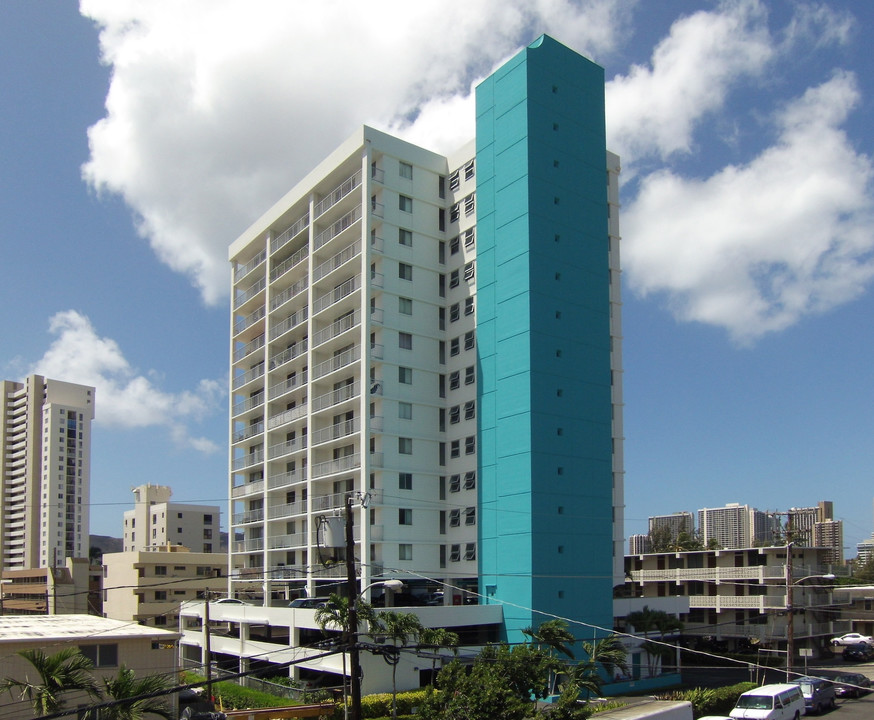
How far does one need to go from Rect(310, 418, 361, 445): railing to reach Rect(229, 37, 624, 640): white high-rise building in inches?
6.9

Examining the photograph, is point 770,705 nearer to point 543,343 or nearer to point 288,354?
point 543,343

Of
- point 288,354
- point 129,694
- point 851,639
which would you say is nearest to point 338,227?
point 288,354

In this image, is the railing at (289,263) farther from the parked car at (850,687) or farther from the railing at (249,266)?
the parked car at (850,687)

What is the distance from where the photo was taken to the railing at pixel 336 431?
53.2 metres

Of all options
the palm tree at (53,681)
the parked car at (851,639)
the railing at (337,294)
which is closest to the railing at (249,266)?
the railing at (337,294)

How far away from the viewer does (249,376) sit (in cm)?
7000

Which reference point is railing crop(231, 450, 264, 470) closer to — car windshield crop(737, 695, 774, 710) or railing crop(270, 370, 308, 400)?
railing crop(270, 370, 308, 400)

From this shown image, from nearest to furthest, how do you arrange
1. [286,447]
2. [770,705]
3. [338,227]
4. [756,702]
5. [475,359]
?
1. [770,705]
2. [756,702]
3. [475,359]
4. [338,227]
5. [286,447]

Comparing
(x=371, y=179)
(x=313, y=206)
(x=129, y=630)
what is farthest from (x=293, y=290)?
(x=129, y=630)

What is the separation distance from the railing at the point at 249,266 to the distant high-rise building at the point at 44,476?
4001 inches

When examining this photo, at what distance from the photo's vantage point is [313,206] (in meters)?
61.1

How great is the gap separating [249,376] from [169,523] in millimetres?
74393

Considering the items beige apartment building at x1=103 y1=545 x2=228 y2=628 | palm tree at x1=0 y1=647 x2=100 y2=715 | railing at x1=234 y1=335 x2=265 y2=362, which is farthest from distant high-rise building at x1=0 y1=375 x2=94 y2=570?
palm tree at x1=0 y1=647 x2=100 y2=715

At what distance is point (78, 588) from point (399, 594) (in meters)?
74.3
